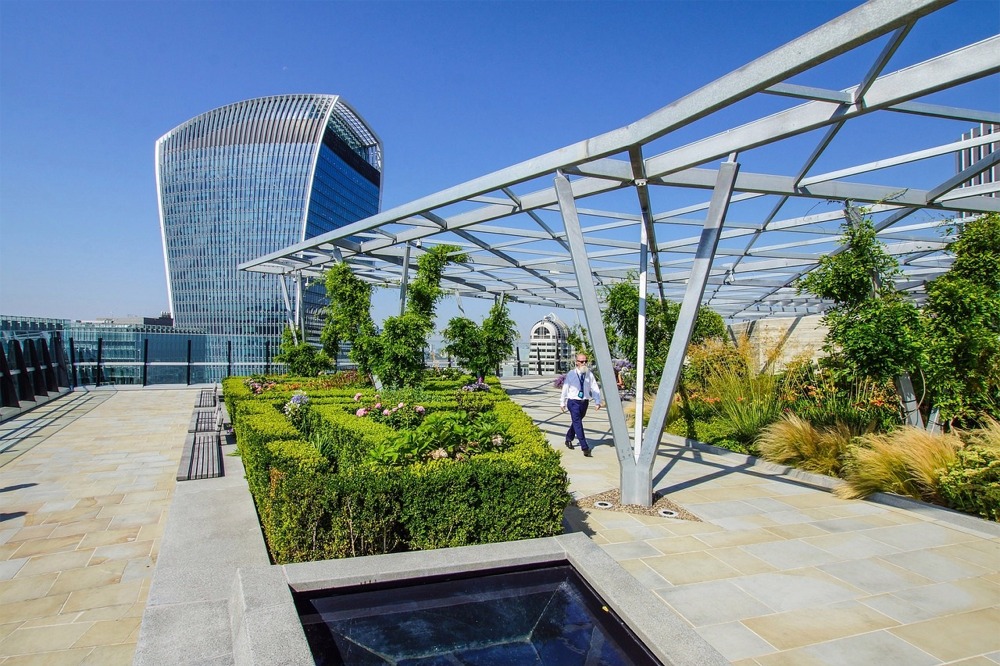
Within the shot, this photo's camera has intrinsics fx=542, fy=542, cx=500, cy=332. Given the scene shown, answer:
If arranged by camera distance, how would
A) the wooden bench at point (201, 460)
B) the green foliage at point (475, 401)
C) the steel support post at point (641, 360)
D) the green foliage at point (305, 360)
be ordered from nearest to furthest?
1. the steel support post at point (641, 360)
2. the wooden bench at point (201, 460)
3. the green foliage at point (475, 401)
4. the green foliage at point (305, 360)

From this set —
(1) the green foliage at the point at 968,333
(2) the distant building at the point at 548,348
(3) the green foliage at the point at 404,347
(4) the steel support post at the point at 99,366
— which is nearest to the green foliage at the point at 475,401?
(3) the green foliage at the point at 404,347

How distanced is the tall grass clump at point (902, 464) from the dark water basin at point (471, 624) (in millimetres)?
4466

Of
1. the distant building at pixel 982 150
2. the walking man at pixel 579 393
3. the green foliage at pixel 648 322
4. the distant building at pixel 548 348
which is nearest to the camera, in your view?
the distant building at pixel 982 150

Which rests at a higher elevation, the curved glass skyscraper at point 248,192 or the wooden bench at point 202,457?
the curved glass skyscraper at point 248,192

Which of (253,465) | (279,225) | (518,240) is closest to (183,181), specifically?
(279,225)

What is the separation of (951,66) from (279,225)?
9775cm

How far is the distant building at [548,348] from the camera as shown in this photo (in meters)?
29.7

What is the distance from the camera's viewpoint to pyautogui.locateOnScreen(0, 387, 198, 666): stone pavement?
3309mm

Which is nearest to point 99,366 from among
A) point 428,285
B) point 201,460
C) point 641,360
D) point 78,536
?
point 428,285

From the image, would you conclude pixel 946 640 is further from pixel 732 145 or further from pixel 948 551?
pixel 732 145

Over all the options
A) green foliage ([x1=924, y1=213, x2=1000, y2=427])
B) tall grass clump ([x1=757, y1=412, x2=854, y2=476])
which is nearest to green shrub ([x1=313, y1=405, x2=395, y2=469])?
tall grass clump ([x1=757, y1=412, x2=854, y2=476])

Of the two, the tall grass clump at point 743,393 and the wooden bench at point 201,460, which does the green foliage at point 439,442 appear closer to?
the wooden bench at point 201,460

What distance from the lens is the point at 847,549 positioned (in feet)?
15.4

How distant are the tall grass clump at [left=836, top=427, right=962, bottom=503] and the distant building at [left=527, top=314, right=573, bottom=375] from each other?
2175cm
